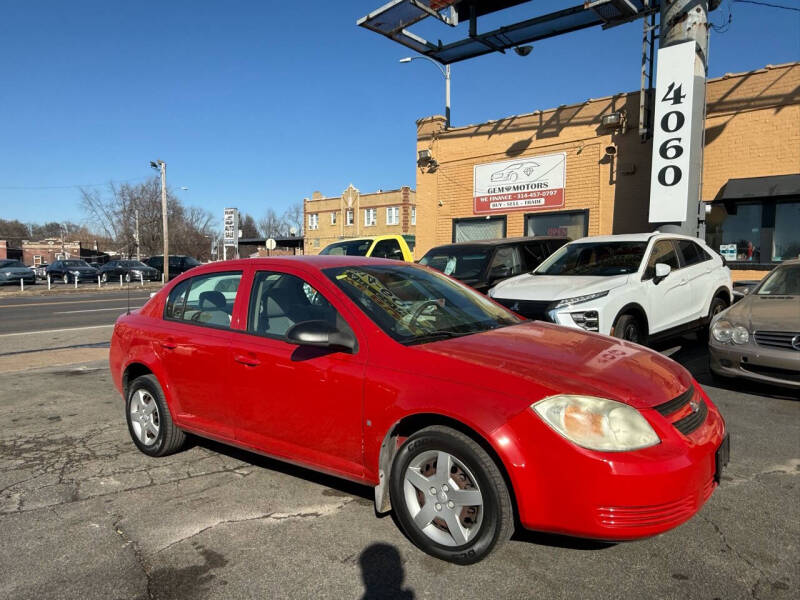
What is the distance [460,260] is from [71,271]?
3548cm

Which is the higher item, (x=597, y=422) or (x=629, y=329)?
(x=597, y=422)

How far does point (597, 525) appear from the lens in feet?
8.04

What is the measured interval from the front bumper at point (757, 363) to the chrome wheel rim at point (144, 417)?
538 centimetres

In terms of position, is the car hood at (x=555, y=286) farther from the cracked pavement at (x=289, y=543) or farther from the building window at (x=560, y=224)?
the building window at (x=560, y=224)

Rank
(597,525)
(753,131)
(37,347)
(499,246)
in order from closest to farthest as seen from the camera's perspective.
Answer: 1. (597,525)
2. (499,246)
3. (37,347)
4. (753,131)

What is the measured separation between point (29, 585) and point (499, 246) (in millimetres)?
7988

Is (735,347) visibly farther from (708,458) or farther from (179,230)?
(179,230)

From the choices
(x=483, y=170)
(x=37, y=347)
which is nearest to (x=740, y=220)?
(x=483, y=170)

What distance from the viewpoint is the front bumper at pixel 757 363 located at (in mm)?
5301

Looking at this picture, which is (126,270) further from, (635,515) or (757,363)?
(635,515)

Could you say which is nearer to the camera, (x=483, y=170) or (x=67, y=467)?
(x=67, y=467)

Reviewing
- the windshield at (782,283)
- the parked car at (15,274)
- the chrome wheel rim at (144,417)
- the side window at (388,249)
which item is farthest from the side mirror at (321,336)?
the parked car at (15,274)

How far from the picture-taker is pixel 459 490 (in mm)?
2711

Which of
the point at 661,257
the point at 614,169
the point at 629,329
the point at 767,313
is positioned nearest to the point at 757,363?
the point at 767,313
